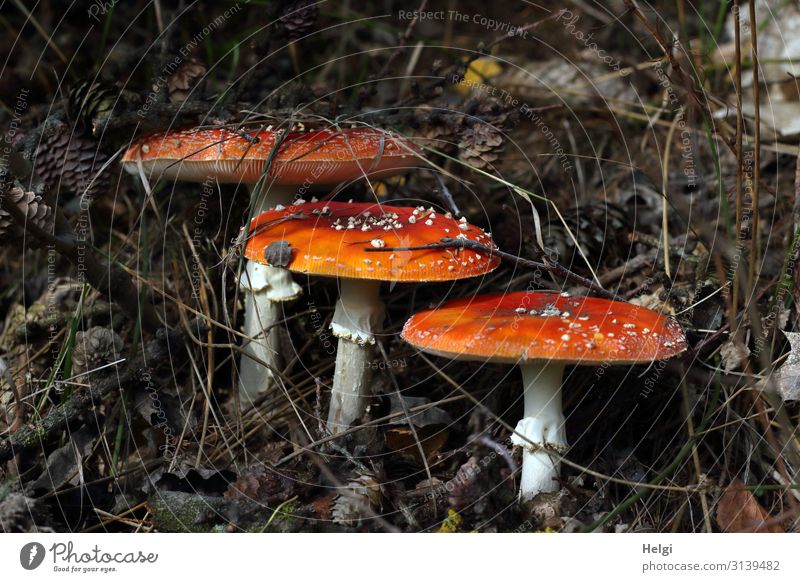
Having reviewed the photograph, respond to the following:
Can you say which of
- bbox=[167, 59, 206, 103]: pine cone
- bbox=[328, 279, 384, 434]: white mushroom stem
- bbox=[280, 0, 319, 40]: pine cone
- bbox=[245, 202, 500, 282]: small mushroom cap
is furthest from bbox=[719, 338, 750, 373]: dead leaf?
bbox=[167, 59, 206, 103]: pine cone

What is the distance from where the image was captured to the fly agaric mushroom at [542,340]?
216 centimetres

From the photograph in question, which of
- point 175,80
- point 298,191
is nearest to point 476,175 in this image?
point 298,191

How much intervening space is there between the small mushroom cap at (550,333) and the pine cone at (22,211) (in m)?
1.53

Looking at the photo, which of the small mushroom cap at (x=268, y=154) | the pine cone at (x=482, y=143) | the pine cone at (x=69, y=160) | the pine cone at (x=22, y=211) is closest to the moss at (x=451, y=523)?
the small mushroom cap at (x=268, y=154)

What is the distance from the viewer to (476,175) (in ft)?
12.4

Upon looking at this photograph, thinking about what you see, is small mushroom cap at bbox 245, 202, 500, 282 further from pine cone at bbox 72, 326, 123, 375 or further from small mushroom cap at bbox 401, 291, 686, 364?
pine cone at bbox 72, 326, 123, 375

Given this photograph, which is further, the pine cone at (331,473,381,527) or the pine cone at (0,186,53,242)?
the pine cone at (0,186,53,242)

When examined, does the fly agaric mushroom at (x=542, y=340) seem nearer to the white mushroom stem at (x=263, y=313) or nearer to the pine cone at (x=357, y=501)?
the pine cone at (x=357, y=501)

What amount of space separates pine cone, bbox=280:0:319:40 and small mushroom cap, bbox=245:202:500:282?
113 cm

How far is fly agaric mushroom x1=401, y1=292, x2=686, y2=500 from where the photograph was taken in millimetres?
2162

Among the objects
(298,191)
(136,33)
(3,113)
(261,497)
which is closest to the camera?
(261,497)

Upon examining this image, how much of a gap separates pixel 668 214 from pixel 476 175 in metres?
1.11

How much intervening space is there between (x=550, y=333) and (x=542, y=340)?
0.16 ft
